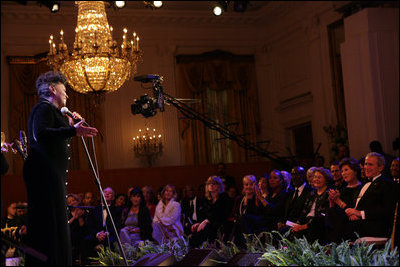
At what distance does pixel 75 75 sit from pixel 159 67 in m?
6.80

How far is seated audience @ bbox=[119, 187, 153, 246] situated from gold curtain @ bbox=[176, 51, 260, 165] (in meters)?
5.80

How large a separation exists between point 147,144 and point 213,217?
6.26m

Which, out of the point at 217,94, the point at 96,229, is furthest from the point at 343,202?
the point at 217,94

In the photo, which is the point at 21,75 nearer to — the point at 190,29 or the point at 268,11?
the point at 190,29

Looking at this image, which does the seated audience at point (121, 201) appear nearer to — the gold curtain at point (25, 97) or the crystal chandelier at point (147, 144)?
the gold curtain at point (25, 97)

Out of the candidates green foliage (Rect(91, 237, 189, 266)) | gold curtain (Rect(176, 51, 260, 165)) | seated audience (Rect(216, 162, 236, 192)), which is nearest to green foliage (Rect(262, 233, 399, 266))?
green foliage (Rect(91, 237, 189, 266))

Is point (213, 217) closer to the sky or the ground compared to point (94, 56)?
closer to the ground

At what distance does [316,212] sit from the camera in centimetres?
596

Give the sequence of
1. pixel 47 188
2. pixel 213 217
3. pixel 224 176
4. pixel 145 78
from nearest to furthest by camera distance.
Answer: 1. pixel 47 188
2. pixel 145 78
3. pixel 213 217
4. pixel 224 176

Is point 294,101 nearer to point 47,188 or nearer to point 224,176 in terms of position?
point 224,176

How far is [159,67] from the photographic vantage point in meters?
14.2

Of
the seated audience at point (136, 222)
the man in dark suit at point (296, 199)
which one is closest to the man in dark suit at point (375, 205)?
the man in dark suit at point (296, 199)

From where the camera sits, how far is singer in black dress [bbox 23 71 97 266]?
3.43m

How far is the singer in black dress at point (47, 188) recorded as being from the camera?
343 cm
